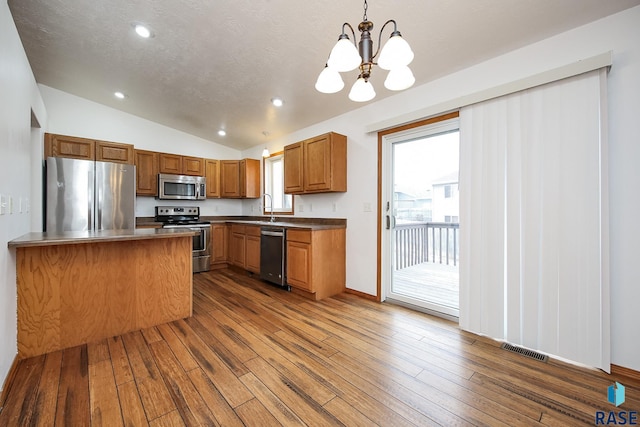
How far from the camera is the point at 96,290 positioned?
7.30ft

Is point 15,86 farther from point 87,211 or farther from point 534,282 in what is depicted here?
point 534,282

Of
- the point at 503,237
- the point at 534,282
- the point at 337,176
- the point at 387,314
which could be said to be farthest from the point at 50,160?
the point at 534,282

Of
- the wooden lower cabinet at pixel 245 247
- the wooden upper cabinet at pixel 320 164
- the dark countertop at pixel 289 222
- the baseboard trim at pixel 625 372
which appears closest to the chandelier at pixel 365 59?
the wooden upper cabinet at pixel 320 164

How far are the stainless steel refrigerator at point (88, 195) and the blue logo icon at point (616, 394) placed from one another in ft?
17.3

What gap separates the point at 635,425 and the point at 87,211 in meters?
5.42

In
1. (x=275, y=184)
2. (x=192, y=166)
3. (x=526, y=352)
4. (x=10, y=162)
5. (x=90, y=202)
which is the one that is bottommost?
(x=526, y=352)

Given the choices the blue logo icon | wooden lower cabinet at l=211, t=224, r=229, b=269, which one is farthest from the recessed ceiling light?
the blue logo icon

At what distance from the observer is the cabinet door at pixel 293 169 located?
3.84 m

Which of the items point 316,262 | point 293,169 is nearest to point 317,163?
point 293,169

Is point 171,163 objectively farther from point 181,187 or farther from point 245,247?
point 245,247

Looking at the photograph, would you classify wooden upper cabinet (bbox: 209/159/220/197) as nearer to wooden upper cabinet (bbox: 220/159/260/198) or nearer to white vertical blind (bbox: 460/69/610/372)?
wooden upper cabinet (bbox: 220/159/260/198)

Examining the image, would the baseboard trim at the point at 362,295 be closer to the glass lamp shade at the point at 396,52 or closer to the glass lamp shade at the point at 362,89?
the glass lamp shade at the point at 362,89

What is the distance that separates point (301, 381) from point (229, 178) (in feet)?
14.7

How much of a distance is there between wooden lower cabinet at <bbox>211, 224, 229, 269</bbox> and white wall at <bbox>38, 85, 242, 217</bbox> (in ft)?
2.33
